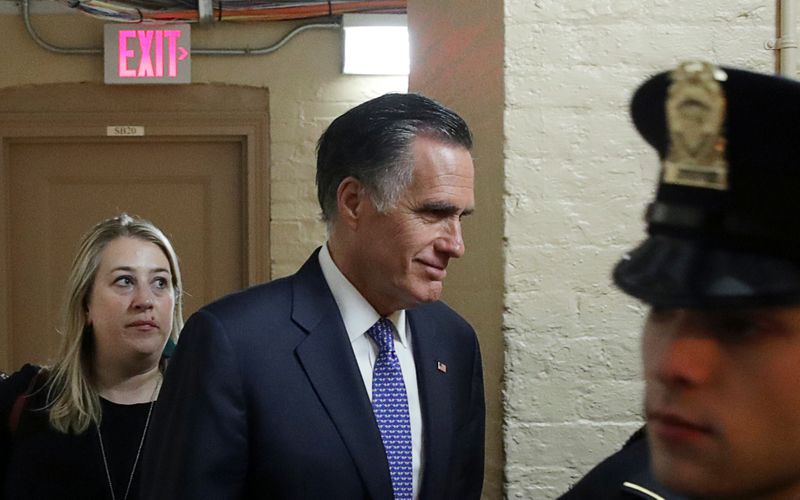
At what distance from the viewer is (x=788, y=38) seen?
2104 millimetres

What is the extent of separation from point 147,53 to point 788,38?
10.0 feet

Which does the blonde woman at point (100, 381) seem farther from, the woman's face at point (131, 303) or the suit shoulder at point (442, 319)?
the suit shoulder at point (442, 319)

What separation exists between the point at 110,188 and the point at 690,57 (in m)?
3.20

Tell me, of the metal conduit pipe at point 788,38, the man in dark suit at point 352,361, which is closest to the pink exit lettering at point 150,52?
Answer: the man in dark suit at point 352,361

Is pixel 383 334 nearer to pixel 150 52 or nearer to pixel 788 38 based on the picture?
pixel 788 38

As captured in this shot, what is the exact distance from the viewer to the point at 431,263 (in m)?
1.69

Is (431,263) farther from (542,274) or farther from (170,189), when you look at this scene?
(170,189)

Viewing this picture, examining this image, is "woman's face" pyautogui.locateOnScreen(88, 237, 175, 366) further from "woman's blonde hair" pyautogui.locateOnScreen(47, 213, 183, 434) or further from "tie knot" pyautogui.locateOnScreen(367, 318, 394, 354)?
"tie knot" pyautogui.locateOnScreen(367, 318, 394, 354)

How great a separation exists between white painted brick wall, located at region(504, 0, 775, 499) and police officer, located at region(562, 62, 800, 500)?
1.33m

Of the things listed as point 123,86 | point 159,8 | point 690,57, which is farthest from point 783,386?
point 123,86

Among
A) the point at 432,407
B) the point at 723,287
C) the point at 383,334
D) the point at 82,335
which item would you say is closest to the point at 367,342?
the point at 383,334

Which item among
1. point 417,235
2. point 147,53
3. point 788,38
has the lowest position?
point 417,235

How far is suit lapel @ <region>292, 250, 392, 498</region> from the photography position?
157 cm

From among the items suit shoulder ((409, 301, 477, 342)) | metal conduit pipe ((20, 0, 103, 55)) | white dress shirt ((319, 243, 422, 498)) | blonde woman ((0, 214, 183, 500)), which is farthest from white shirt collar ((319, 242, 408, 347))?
metal conduit pipe ((20, 0, 103, 55))
